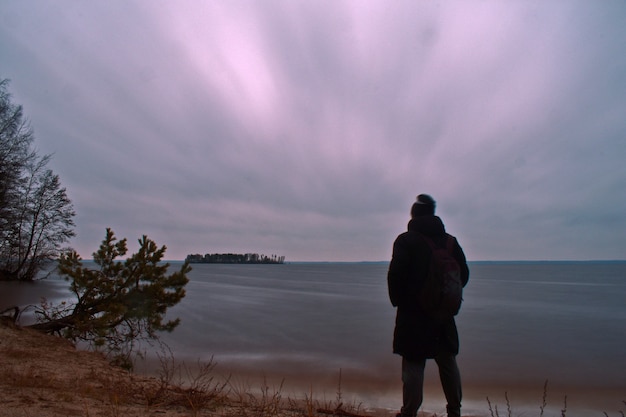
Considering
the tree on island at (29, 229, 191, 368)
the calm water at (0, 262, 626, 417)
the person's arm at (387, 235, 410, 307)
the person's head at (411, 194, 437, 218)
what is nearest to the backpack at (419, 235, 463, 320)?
the person's arm at (387, 235, 410, 307)

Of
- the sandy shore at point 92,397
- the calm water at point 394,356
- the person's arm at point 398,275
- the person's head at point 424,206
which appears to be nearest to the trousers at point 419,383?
the person's arm at point 398,275

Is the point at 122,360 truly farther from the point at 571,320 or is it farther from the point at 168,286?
the point at 571,320

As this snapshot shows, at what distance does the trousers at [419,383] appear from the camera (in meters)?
3.24

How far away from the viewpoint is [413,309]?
3240mm

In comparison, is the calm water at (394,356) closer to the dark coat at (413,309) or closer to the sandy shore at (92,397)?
the sandy shore at (92,397)

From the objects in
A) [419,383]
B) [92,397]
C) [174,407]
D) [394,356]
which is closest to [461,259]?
[419,383]

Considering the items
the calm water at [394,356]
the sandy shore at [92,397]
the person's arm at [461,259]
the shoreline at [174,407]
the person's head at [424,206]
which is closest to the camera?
the person's arm at [461,259]

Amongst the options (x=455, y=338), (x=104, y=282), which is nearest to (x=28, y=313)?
(x=104, y=282)

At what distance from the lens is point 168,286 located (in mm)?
8273

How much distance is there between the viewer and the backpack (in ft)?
10.4

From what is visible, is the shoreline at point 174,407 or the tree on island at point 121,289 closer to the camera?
the shoreline at point 174,407

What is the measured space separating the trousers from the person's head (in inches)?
47.8

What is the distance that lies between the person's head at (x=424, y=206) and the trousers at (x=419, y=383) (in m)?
1.21

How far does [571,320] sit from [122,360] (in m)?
20.9
